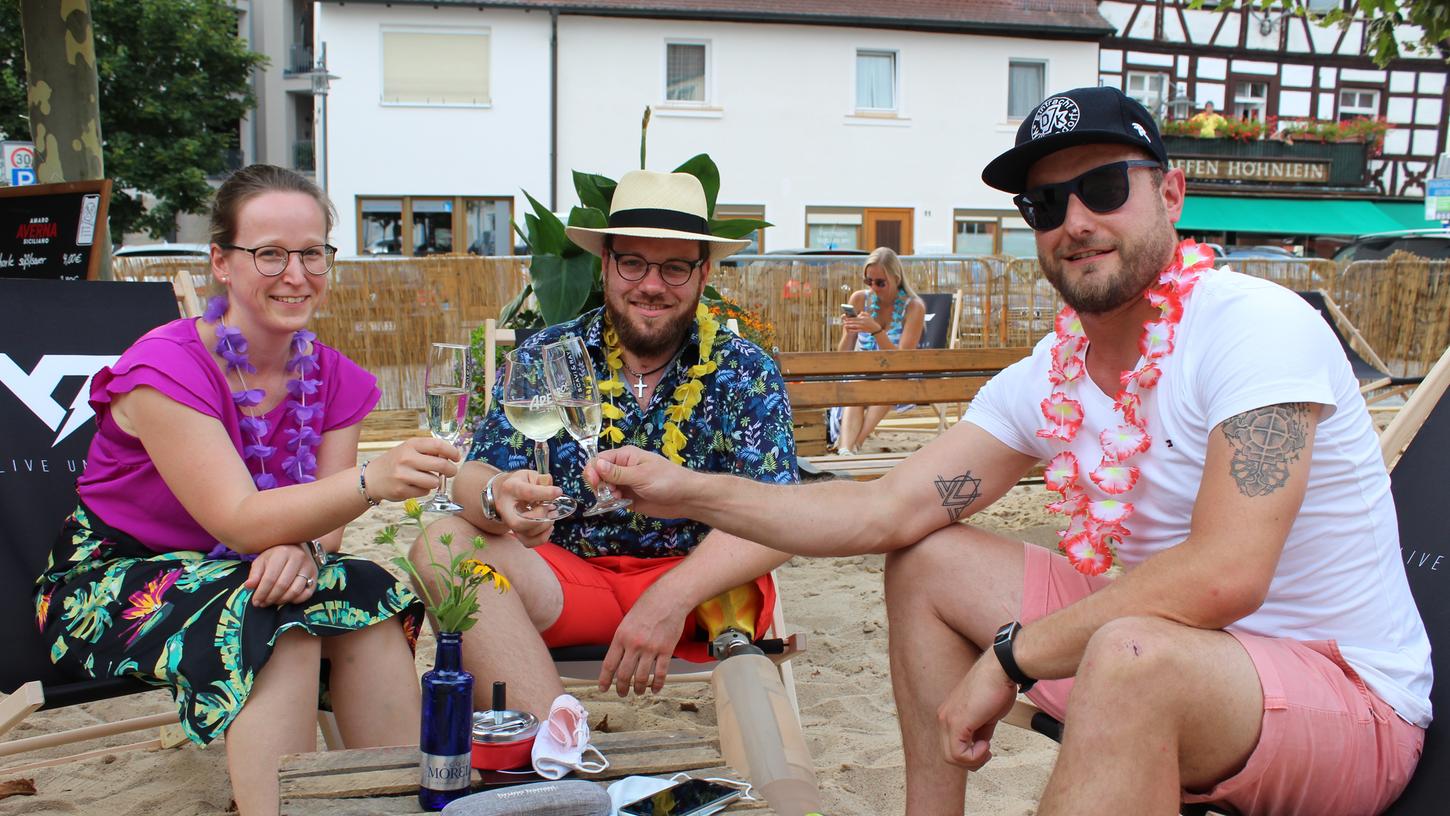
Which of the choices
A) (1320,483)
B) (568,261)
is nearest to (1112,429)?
(1320,483)

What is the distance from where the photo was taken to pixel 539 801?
1634 mm

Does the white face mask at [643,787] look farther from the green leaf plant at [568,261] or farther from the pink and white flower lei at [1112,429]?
the green leaf plant at [568,261]

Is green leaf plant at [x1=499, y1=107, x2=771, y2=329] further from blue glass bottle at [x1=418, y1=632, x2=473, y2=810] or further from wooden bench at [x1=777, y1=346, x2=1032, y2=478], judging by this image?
blue glass bottle at [x1=418, y1=632, x2=473, y2=810]

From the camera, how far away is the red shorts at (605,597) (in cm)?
278

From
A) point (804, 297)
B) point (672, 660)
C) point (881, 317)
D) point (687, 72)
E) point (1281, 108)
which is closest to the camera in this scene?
point (672, 660)

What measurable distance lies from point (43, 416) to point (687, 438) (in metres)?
1.66

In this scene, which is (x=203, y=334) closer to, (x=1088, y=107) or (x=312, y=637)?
(x=312, y=637)

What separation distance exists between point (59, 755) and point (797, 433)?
432 cm

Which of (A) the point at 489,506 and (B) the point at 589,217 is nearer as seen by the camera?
(A) the point at 489,506

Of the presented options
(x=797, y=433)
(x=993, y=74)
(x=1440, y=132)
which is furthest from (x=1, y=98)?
(x=1440, y=132)

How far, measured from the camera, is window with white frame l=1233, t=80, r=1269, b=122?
94.4 feet

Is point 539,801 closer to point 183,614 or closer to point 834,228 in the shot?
point 183,614

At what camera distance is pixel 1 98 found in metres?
23.0

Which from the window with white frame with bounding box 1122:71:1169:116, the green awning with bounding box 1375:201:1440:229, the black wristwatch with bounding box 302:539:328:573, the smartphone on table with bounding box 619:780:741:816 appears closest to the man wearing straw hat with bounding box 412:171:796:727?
the black wristwatch with bounding box 302:539:328:573
